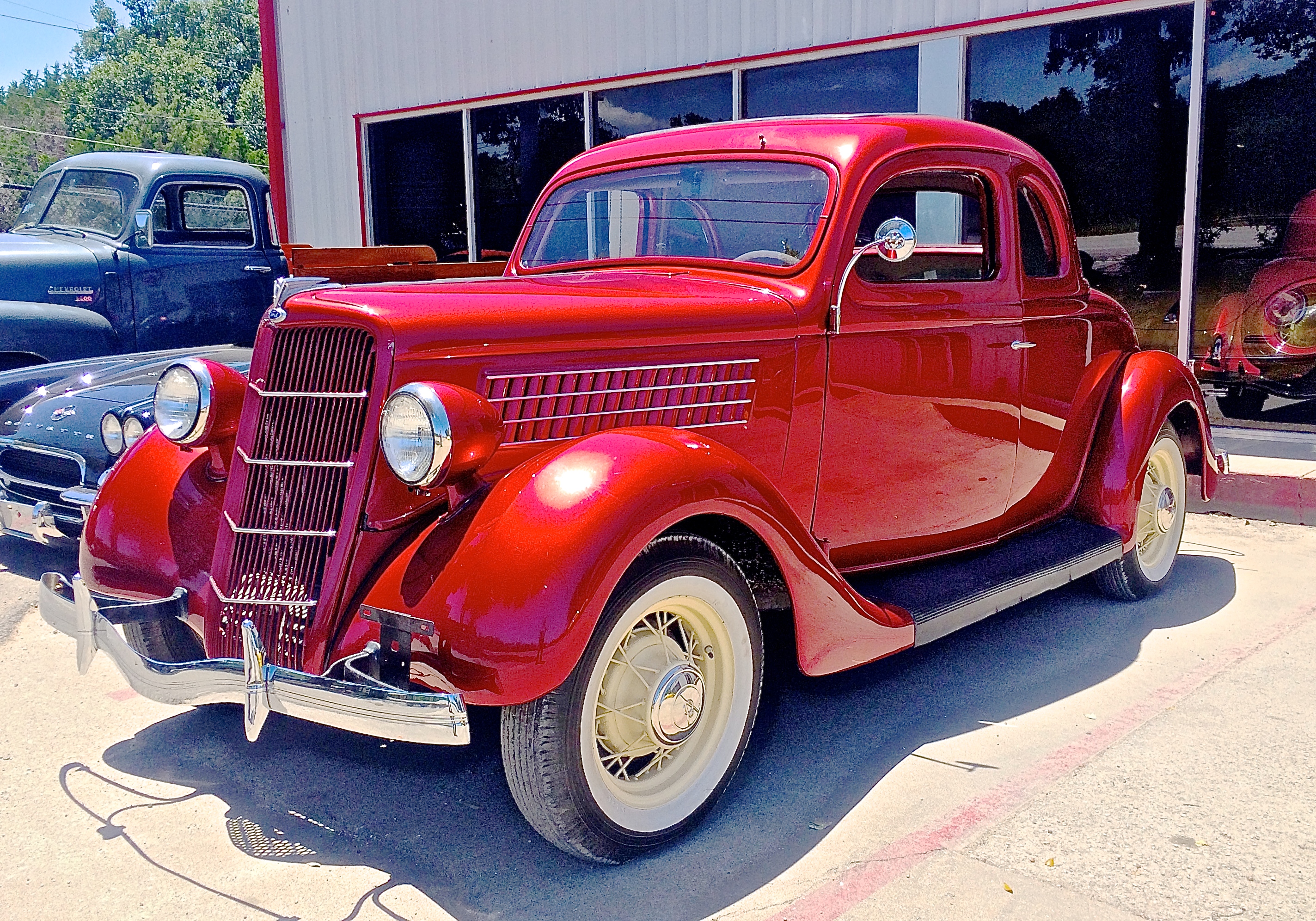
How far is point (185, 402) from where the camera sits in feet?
10.5

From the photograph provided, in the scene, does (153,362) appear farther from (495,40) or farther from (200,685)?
(495,40)

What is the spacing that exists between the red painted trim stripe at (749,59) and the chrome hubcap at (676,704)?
235 inches

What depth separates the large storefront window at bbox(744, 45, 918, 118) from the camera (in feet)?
25.9

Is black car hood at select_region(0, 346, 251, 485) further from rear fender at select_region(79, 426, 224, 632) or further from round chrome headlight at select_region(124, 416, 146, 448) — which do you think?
rear fender at select_region(79, 426, 224, 632)

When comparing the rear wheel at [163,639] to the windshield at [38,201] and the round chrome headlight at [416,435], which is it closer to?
the round chrome headlight at [416,435]

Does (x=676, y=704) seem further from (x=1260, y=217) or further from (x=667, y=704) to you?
(x=1260, y=217)

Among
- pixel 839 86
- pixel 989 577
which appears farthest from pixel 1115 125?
pixel 989 577

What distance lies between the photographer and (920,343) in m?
3.68

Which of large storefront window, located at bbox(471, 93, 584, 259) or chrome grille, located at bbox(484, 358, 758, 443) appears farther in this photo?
large storefront window, located at bbox(471, 93, 584, 259)

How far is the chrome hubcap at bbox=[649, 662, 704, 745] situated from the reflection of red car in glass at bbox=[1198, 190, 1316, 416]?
18.2 feet

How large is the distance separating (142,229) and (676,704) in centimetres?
605

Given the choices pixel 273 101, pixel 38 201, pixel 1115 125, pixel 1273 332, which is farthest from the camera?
pixel 273 101

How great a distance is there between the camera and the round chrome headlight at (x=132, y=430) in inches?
181

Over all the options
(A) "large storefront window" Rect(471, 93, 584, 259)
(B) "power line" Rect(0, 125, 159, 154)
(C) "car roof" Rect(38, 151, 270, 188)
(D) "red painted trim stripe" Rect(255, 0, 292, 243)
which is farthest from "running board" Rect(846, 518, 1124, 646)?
(B) "power line" Rect(0, 125, 159, 154)
